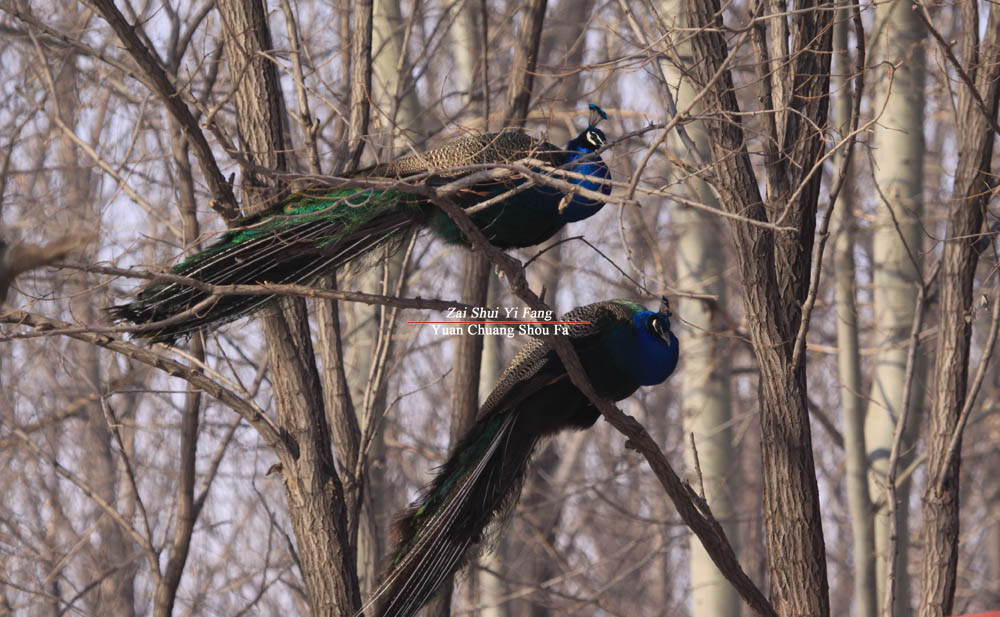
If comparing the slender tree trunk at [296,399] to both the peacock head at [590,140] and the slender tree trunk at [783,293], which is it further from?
the slender tree trunk at [783,293]

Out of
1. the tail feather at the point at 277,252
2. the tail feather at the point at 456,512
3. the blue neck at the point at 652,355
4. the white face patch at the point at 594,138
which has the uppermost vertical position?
the white face patch at the point at 594,138

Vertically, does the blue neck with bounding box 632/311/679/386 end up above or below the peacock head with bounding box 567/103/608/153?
below

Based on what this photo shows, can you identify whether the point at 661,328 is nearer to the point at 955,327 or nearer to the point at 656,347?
the point at 656,347

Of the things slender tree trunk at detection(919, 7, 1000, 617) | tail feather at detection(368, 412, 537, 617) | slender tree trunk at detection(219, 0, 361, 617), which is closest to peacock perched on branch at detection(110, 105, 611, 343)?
slender tree trunk at detection(219, 0, 361, 617)

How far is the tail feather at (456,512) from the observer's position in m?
3.99

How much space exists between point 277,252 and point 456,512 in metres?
1.19

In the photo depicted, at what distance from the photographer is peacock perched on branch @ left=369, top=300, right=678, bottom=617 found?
159 inches

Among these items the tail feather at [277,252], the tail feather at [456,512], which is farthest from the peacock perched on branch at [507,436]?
the tail feather at [277,252]

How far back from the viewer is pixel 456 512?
4098 mm

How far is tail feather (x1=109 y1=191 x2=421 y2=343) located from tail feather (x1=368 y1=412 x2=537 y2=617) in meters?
0.88

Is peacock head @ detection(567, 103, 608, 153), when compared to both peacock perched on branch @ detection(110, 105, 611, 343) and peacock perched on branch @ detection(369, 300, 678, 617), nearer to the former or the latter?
peacock perched on branch @ detection(110, 105, 611, 343)

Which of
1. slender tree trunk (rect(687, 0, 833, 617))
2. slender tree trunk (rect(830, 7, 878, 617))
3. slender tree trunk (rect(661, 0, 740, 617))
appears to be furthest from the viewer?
slender tree trunk (rect(661, 0, 740, 617))

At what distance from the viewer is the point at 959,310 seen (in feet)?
14.6

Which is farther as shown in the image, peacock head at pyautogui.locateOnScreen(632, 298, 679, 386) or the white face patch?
the white face patch
